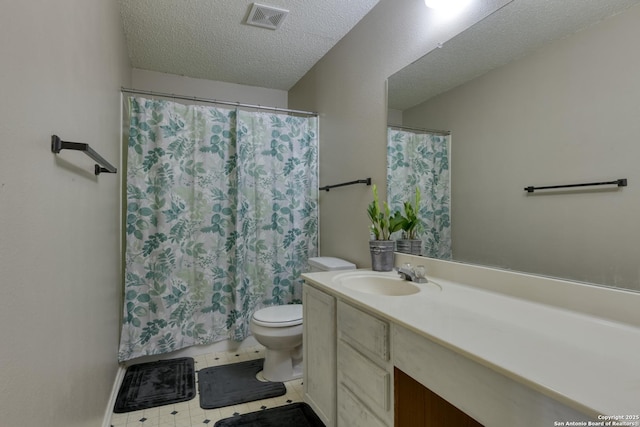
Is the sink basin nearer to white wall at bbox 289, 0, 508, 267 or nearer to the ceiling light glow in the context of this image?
white wall at bbox 289, 0, 508, 267

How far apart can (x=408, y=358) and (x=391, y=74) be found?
1586 mm

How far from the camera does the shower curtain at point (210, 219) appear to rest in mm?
2297

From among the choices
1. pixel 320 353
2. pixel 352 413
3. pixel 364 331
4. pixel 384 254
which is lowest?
pixel 352 413

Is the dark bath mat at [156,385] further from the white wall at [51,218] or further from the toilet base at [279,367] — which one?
the toilet base at [279,367]

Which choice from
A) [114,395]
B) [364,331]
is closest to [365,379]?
[364,331]

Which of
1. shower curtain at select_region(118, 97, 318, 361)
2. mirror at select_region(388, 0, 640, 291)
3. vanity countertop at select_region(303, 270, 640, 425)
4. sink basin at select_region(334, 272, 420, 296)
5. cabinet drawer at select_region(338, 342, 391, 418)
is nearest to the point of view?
vanity countertop at select_region(303, 270, 640, 425)

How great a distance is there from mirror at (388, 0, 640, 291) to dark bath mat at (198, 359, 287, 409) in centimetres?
143

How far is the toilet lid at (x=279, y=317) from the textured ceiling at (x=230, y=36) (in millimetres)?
2009

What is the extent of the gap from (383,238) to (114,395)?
6.11 ft

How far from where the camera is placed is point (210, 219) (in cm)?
249

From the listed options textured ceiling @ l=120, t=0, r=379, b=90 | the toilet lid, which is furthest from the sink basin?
textured ceiling @ l=120, t=0, r=379, b=90

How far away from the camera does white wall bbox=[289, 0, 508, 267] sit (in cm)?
174

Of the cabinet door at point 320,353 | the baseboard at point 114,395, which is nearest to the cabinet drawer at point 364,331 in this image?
the cabinet door at point 320,353

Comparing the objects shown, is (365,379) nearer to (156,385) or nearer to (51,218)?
(51,218)
